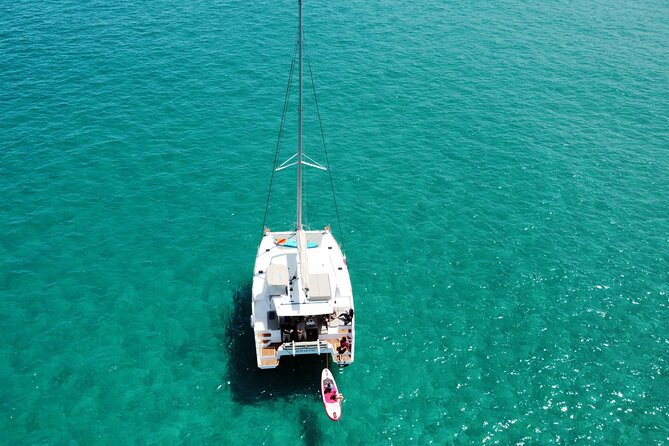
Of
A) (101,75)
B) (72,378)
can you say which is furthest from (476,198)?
(101,75)

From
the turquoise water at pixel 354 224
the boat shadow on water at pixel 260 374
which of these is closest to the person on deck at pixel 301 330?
the boat shadow on water at pixel 260 374

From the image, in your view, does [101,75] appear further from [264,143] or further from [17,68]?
[264,143]

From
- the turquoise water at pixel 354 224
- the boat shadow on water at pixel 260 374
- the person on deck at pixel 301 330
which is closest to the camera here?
the person on deck at pixel 301 330

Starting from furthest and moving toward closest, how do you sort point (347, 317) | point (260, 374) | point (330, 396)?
point (260, 374), point (347, 317), point (330, 396)

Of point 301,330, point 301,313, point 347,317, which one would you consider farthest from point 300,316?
point 347,317

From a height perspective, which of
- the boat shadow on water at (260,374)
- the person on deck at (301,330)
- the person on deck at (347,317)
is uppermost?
the person on deck at (347,317)

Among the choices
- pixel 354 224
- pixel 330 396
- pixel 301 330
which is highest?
Result: pixel 301 330

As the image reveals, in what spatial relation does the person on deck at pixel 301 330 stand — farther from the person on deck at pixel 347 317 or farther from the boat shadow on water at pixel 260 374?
the boat shadow on water at pixel 260 374

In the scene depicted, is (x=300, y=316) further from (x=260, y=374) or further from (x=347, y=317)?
(x=260, y=374)
